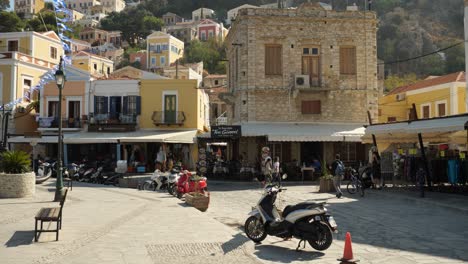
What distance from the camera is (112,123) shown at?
29859 millimetres


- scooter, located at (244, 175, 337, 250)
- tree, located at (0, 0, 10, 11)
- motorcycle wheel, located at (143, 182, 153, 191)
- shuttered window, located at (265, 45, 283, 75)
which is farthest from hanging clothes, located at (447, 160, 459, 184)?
tree, located at (0, 0, 10, 11)

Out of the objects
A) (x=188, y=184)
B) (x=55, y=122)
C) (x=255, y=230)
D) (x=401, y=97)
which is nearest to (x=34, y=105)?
(x=55, y=122)

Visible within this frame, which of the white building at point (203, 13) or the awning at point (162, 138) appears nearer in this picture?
the awning at point (162, 138)

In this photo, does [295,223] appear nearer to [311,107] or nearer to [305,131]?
[305,131]

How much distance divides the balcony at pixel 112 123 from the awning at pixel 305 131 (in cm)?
841

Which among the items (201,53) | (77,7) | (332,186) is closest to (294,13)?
(332,186)

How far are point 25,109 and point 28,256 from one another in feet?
97.4

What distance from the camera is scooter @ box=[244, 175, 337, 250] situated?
7.96 meters

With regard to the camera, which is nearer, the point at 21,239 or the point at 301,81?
the point at 21,239

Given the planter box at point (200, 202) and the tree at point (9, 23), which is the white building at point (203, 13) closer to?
the tree at point (9, 23)

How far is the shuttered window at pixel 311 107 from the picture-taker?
89.6ft

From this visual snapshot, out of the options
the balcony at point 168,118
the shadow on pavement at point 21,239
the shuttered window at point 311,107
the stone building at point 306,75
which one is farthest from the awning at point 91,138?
the shadow on pavement at point 21,239

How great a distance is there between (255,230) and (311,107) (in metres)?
19.4

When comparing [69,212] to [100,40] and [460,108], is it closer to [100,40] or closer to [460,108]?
[460,108]
